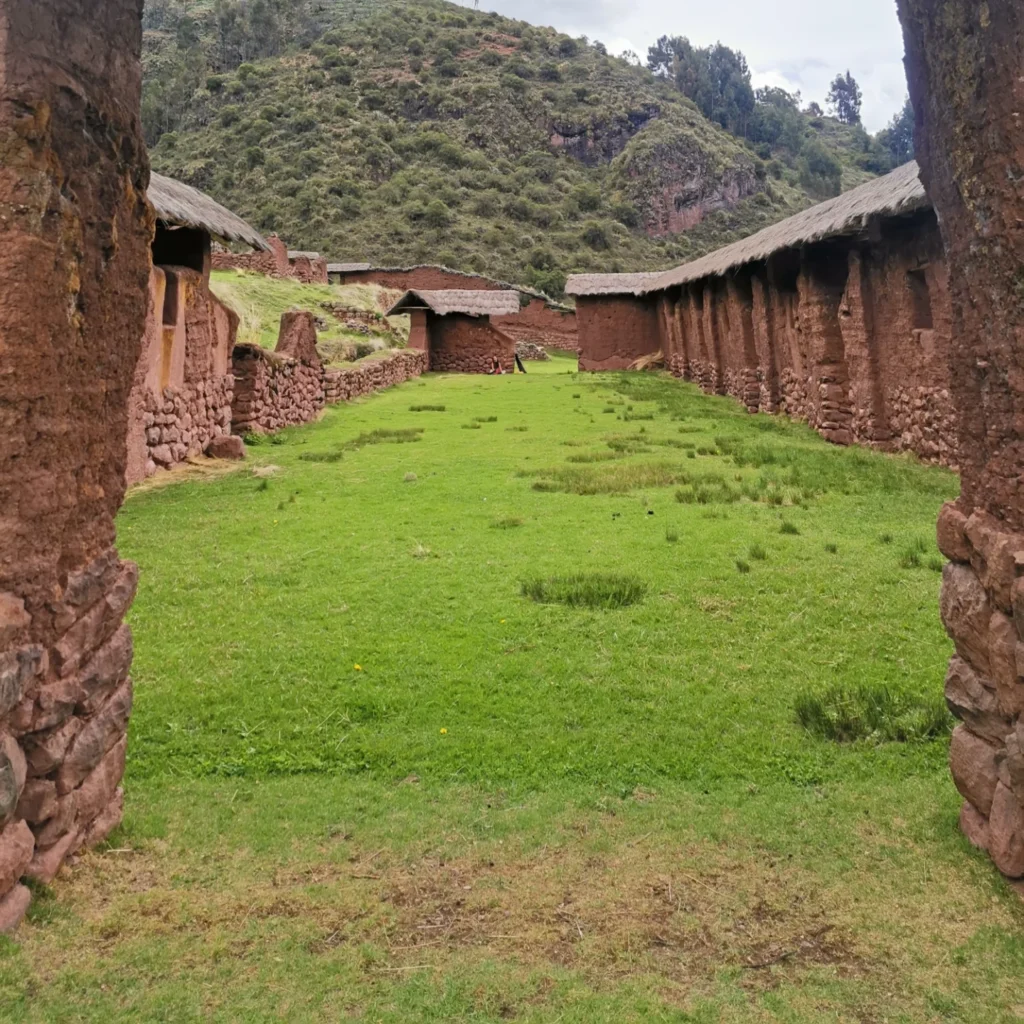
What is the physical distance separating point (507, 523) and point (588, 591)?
7.48ft

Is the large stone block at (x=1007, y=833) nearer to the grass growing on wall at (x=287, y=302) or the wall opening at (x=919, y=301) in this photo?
the wall opening at (x=919, y=301)

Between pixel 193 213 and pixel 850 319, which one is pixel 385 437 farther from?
pixel 850 319

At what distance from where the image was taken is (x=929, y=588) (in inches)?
246

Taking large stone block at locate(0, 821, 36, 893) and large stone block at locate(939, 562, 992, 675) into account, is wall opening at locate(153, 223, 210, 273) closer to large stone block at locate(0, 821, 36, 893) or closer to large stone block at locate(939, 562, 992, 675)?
large stone block at locate(0, 821, 36, 893)

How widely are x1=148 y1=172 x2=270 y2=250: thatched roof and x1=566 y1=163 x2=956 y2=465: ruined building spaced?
806 centimetres

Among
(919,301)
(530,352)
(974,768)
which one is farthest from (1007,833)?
(530,352)

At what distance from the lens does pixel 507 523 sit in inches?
332

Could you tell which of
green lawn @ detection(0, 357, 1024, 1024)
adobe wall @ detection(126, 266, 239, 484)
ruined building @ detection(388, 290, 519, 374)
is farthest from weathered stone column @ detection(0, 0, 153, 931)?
ruined building @ detection(388, 290, 519, 374)

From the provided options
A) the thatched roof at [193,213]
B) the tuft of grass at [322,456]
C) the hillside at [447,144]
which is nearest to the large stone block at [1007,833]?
the thatched roof at [193,213]

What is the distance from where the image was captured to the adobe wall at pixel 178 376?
Answer: 10.8 m

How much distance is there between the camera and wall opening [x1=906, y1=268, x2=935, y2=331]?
12109 millimetres

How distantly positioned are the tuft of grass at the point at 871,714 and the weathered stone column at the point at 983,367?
81 centimetres

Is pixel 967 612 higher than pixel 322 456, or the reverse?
pixel 322 456

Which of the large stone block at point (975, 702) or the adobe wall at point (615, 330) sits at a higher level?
the adobe wall at point (615, 330)
